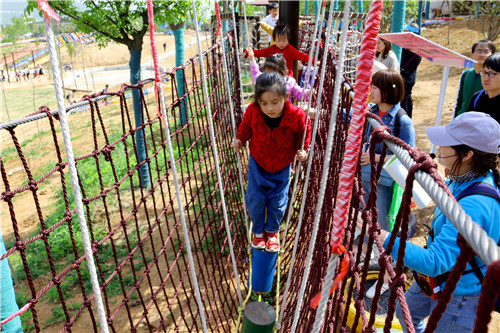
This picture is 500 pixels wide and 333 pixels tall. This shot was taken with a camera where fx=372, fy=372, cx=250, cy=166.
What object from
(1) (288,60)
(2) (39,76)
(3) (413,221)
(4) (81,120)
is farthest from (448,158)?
(2) (39,76)

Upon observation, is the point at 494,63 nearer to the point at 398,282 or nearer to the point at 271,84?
the point at 271,84

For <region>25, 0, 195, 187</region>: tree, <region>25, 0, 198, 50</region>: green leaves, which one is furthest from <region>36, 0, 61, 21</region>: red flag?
<region>25, 0, 198, 50</region>: green leaves

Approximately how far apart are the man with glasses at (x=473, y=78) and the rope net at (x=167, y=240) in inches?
30.6

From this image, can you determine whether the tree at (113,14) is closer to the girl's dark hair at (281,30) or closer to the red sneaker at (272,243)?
the girl's dark hair at (281,30)

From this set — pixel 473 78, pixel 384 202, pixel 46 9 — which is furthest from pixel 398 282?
pixel 473 78

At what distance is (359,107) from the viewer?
0.69 meters

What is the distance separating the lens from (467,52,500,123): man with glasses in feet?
6.03

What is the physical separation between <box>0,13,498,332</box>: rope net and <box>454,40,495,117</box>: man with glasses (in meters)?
0.78

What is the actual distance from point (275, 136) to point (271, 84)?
0.28m

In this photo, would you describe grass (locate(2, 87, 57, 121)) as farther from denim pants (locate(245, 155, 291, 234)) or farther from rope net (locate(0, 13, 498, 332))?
denim pants (locate(245, 155, 291, 234))

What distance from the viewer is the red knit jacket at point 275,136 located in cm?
178

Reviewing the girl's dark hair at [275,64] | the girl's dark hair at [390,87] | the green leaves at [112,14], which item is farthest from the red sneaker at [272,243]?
the green leaves at [112,14]

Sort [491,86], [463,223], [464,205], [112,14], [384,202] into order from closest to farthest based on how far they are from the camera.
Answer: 1. [463,223]
2. [464,205]
3. [491,86]
4. [384,202]
5. [112,14]

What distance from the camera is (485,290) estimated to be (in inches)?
14.6
